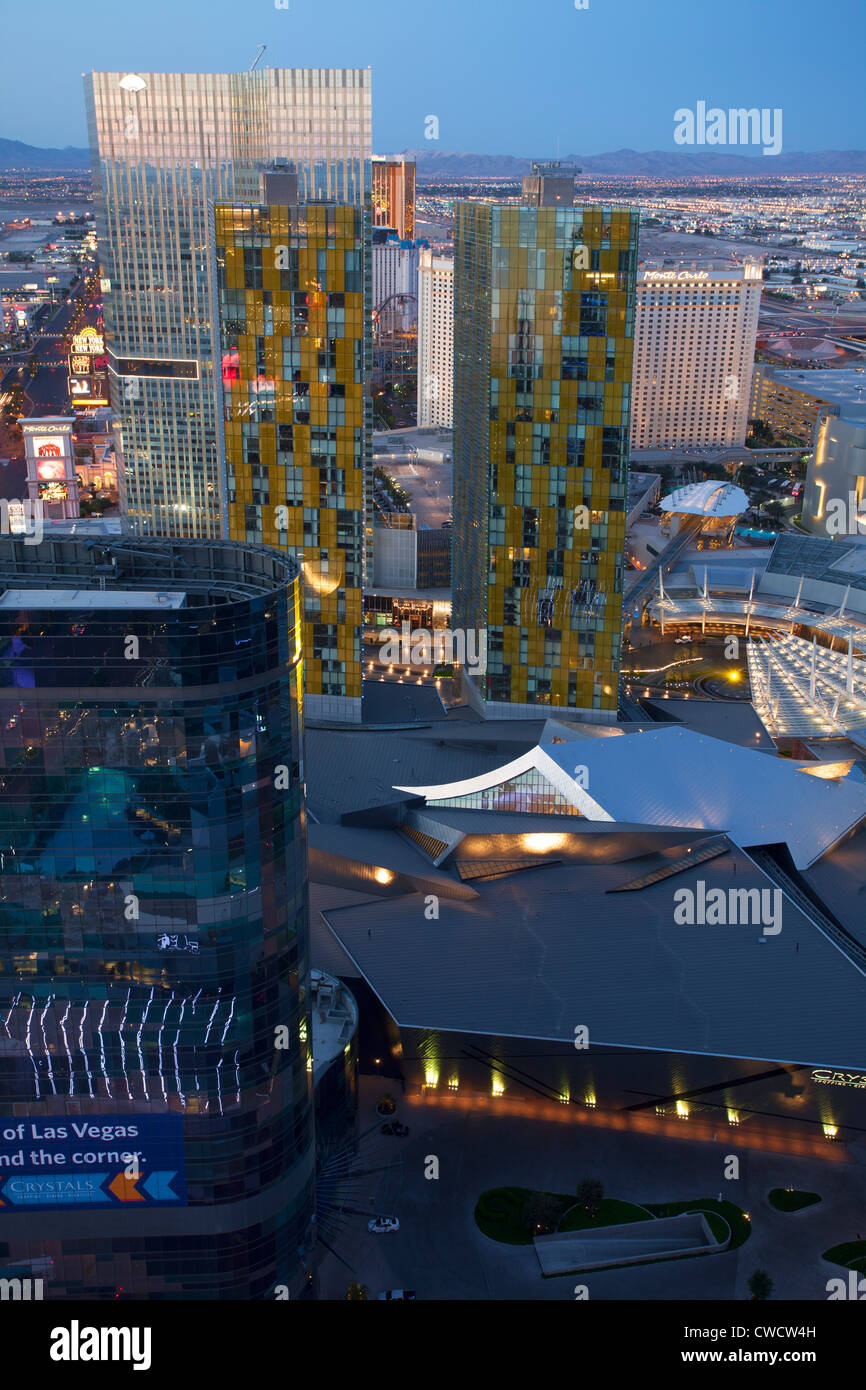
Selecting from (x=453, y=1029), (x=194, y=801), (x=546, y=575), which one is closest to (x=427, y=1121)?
(x=453, y=1029)

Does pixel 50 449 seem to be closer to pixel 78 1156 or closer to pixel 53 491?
pixel 53 491

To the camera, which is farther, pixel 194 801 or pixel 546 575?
pixel 546 575

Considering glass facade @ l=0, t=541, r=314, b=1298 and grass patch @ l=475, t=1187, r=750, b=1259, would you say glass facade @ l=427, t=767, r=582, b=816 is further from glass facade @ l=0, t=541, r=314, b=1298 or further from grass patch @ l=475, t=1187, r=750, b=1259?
glass facade @ l=0, t=541, r=314, b=1298

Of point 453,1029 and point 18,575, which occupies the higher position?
point 18,575

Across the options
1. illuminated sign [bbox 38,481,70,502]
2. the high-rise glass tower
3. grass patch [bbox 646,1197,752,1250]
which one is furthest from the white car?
illuminated sign [bbox 38,481,70,502]

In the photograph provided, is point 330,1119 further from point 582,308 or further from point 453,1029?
point 582,308
